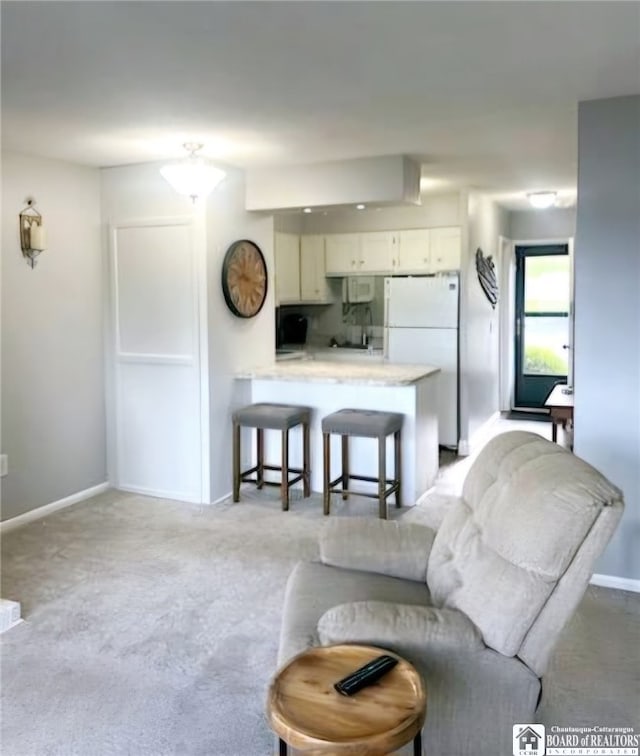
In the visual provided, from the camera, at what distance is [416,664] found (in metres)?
1.83

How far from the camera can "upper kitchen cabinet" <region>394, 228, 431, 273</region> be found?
20.8ft

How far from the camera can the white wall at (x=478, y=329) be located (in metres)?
6.15

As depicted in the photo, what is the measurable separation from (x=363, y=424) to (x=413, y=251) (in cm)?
265

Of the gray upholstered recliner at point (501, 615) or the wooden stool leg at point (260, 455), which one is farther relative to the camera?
the wooden stool leg at point (260, 455)

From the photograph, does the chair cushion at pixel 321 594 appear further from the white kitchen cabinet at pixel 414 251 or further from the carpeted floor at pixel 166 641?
the white kitchen cabinet at pixel 414 251

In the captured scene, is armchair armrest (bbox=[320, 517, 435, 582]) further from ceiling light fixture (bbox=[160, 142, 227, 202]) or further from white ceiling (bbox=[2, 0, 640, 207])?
ceiling light fixture (bbox=[160, 142, 227, 202])

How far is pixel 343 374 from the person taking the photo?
4.84 m

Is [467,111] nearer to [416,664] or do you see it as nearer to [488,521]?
[488,521]

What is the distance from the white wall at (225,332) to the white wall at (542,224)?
382 cm

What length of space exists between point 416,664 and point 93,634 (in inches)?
66.3

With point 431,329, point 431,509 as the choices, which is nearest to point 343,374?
point 431,509

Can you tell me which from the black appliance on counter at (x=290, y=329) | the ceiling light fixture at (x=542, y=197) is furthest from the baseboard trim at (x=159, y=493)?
the ceiling light fixture at (x=542, y=197)

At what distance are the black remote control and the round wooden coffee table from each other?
0.04ft

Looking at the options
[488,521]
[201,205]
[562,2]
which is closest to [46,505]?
[201,205]
